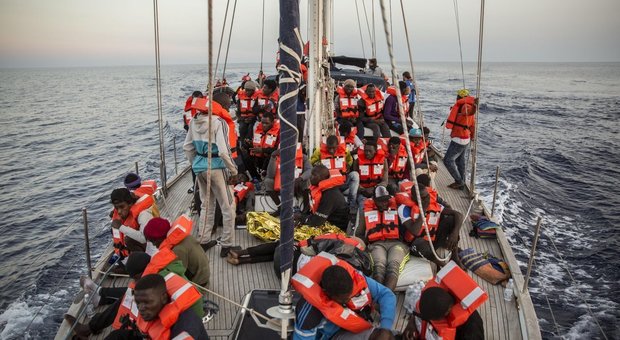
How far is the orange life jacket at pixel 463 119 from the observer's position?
644 cm

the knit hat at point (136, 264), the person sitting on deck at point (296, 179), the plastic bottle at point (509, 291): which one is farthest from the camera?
the person sitting on deck at point (296, 179)

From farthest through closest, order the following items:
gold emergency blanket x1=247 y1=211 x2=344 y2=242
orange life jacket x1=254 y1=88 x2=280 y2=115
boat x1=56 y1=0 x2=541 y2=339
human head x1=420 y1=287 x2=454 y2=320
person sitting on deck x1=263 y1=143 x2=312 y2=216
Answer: orange life jacket x1=254 y1=88 x2=280 y2=115
person sitting on deck x1=263 y1=143 x2=312 y2=216
gold emergency blanket x1=247 y1=211 x2=344 y2=242
human head x1=420 y1=287 x2=454 y2=320
boat x1=56 y1=0 x2=541 y2=339

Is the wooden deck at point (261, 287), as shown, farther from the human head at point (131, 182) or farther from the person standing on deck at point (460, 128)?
the person standing on deck at point (460, 128)

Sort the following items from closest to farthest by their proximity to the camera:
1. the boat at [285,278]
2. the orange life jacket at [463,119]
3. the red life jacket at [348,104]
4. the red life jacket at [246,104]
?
the boat at [285,278] → the orange life jacket at [463,119] → the red life jacket at [246,104] → the red life jacket at [348,104]

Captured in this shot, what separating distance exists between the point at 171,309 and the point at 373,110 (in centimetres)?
604

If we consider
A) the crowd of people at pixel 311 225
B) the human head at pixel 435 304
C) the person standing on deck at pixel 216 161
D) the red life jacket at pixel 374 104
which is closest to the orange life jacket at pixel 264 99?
the crowd of people at pixel 311 225

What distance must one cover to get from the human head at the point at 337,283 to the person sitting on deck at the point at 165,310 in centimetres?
86

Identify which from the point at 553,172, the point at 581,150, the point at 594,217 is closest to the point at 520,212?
the point at 594,217

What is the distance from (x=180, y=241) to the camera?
353 centimetres

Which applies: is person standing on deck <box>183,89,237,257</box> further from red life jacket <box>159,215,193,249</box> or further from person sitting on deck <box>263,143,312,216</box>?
person sitting on deck <box>263,143,312,216</box>

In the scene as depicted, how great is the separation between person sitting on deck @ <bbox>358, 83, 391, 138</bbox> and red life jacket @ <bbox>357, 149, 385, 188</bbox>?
2.10 meters

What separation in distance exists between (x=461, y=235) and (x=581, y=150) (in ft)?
52.9

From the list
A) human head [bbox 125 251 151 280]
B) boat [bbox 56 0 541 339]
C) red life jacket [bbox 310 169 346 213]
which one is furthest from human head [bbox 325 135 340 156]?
human head [bbox 125 251 151 280]

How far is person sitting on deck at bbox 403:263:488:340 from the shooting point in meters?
2.51
